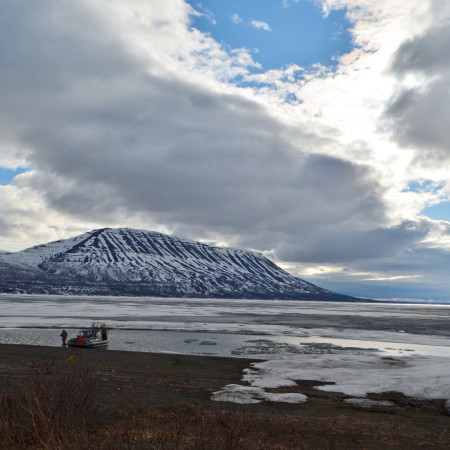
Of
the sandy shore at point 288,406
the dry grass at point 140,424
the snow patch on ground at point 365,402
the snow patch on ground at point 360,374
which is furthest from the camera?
the snow patch on ground at point 360,374

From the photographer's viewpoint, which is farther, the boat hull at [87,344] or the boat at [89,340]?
the boat at [89,340]

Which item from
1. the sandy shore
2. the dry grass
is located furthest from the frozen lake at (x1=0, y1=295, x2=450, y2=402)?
the dry grass

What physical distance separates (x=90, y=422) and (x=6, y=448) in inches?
158

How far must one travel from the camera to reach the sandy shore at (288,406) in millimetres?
14250

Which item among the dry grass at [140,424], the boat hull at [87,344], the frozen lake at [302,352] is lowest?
the boat hull at [87,344]

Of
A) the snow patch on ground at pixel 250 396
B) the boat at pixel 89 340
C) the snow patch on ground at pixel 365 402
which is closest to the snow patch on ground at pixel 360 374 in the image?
the snow patch on ground at pixel 250 396


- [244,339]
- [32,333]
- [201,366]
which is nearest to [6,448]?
[201,366]

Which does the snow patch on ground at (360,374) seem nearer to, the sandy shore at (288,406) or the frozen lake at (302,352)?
the frozen lake at (302,352)

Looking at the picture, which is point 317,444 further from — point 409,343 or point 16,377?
point 409,343

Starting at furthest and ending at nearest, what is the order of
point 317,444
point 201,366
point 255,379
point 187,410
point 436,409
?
point 201,366 < point 255,379 < point 436,409 < point 187,410 < point 317,444

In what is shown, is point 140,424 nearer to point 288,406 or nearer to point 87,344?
point 288,406

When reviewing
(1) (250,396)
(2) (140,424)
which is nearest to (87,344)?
(1) (250,396)

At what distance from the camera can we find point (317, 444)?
12.9m

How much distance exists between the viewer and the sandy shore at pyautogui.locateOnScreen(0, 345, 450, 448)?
14.2m
